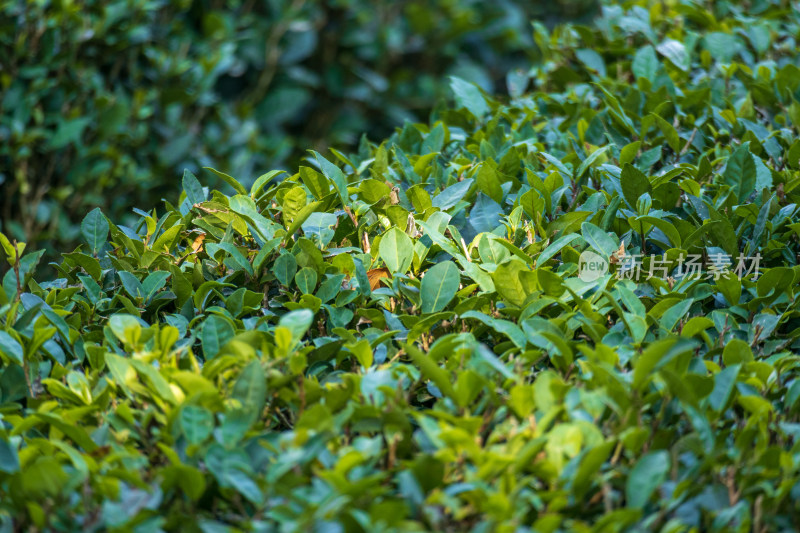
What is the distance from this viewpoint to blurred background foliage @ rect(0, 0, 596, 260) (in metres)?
4.50

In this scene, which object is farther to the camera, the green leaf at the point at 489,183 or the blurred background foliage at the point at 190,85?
the blurred background foliage at the point at 190,85

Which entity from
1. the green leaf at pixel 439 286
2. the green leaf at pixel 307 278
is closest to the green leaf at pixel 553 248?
the green leaf at pixel 439 286

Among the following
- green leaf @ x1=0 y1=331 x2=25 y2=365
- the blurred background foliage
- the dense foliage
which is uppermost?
green leaf @ x1=0 y1=331 x2=25 y2=365

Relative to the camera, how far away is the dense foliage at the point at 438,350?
1379mm

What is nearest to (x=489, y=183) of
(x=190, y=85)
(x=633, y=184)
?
(x=633, y=184)

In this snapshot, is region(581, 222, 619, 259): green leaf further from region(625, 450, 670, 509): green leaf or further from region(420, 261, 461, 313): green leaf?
region(625, 450, 670, 509): green leaf

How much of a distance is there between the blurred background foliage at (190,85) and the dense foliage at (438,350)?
2550 millimetres

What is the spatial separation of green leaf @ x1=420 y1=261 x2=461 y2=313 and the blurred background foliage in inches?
128

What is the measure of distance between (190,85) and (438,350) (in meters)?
3.92

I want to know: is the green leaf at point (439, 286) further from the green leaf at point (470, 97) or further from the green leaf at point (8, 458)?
the green leaf at point (470, 97)

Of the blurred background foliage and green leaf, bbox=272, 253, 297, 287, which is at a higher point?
green leaf, bbox=272, 253, 297, 287

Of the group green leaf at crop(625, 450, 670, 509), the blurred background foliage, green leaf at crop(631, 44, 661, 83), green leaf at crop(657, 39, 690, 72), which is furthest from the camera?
the blurred background foliage

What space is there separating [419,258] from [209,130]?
3.78 meters

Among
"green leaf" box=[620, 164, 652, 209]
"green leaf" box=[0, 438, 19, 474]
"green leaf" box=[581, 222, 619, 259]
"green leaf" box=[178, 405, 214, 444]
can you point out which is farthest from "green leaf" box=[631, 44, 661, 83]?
"green leaf" box=[0, 438, 19, 474]
